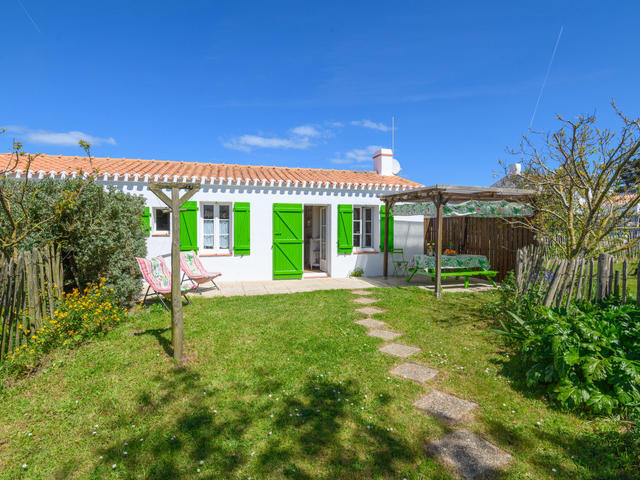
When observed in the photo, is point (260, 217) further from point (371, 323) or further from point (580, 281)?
point (580, 281)

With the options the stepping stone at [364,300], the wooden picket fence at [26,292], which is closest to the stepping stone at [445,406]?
the stepping stone at [364,300]

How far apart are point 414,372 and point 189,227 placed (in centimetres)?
686

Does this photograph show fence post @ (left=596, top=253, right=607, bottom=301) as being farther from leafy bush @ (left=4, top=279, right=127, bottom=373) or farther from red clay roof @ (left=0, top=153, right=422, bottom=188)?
red clay roof @ (left=0, top=153, right=422, bottom=188)

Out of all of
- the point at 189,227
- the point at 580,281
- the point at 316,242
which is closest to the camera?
the point at 580,281

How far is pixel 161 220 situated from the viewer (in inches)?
344

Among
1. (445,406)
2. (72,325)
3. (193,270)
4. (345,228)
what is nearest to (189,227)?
(193,270)

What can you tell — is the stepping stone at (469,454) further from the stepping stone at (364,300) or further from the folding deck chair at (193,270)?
the folding deck chair at (193,270)

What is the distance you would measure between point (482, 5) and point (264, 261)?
25.8 ft

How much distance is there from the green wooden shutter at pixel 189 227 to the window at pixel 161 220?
1.64 feet

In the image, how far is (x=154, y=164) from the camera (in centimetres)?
1024

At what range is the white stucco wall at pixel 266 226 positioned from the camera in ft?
27.9

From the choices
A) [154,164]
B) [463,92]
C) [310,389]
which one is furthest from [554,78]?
[154,164]

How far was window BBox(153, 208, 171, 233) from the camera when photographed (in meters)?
8.60

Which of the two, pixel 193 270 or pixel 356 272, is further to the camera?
pixel 356 272
